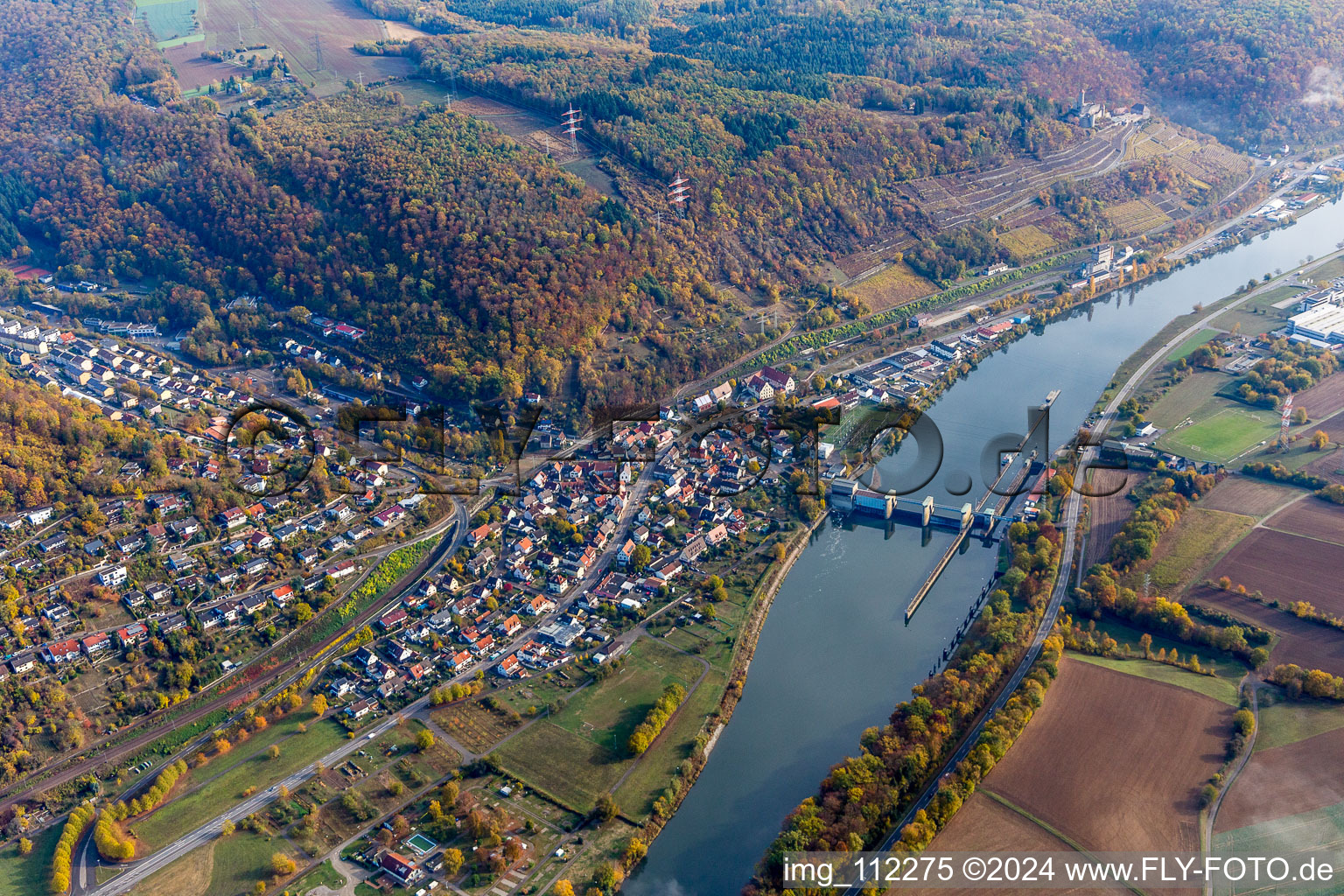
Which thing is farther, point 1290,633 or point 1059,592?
point 1059,592

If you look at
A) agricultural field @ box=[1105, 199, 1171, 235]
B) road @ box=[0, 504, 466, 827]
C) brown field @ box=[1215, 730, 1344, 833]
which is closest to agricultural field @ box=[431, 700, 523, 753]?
road @ box=[0, 504, 466, 827]

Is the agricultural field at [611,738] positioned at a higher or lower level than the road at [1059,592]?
lower

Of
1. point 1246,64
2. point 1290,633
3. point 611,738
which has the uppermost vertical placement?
point 1246,64

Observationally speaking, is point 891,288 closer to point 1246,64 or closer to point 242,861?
point 1246,64

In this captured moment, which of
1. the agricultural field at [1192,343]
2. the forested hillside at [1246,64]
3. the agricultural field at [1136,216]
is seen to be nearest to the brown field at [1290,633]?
the agricultural field at [1192,343]

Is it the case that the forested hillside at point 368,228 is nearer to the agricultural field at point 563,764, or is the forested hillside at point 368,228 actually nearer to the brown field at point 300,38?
the brown field at point 300,38

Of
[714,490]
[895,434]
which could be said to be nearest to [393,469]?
[714,490]

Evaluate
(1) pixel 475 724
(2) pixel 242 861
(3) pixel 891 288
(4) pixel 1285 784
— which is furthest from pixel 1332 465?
(2) pixel 242 861
